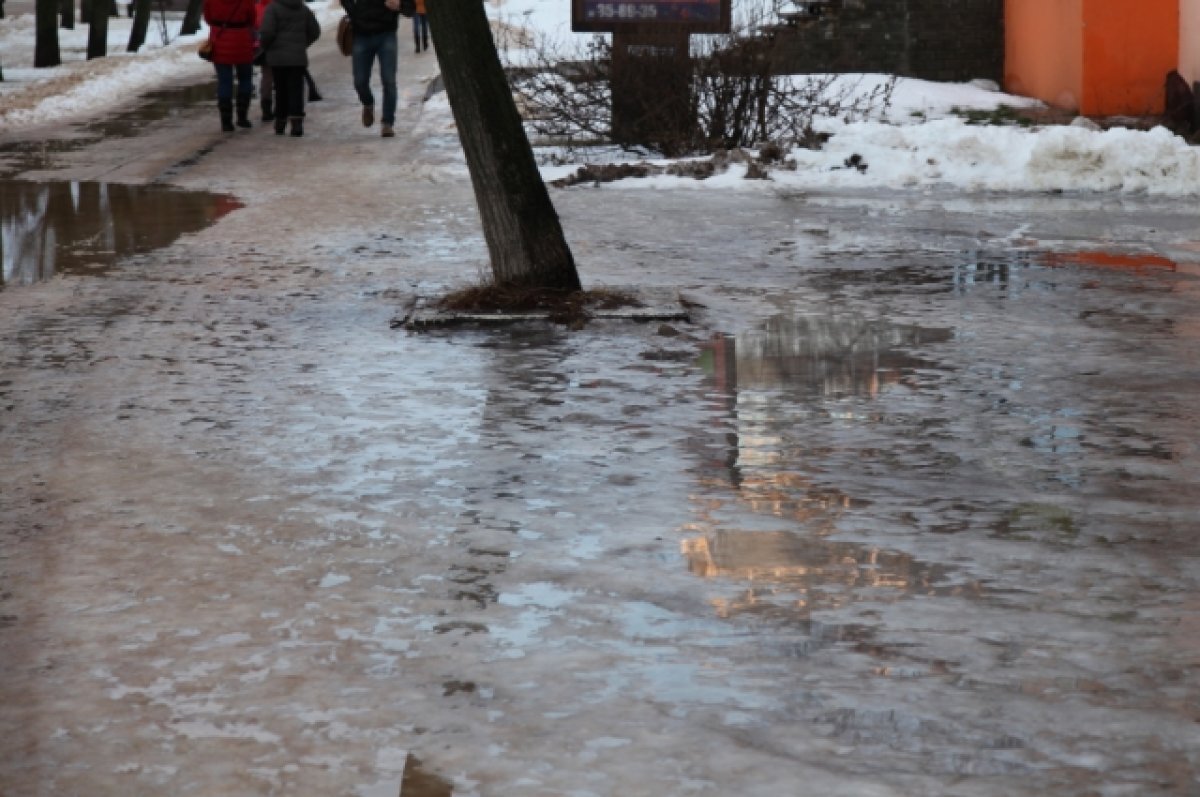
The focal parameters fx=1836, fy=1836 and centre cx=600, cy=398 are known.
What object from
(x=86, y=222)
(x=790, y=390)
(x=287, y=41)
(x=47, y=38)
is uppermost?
(x=47, y=38)

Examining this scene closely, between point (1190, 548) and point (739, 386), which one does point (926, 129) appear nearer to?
point (739, 386)

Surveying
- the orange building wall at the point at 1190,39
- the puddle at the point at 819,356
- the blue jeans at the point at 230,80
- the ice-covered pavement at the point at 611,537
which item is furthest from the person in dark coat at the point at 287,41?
the puddle at the point at 819,356

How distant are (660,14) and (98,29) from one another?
2228 cm

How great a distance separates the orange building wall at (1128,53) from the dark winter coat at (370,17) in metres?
7.36

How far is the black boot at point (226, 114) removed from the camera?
20969 mm

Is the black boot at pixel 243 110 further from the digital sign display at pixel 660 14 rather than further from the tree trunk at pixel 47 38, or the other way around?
the tree trunk at pixel 47 38

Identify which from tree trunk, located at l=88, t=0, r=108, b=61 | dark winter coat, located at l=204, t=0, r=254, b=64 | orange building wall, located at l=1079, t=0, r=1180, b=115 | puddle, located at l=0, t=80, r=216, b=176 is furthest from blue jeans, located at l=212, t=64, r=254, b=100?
tree trunk, located at l=88, t=0, r=108, b=61

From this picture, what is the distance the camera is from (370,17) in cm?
1947

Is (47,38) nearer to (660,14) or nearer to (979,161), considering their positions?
(660,14)

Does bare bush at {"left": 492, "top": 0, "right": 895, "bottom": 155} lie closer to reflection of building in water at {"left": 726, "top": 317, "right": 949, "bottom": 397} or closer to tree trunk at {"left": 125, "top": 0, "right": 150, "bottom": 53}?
reflection of building in water at {"left": 726, "top": 317, "right": 949, "bottom": 397}

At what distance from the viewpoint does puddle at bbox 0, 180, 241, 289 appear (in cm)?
1209

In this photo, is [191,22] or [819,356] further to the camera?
[191,22]

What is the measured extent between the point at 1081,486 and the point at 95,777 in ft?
12.2

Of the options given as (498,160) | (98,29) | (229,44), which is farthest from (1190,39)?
(98,29)
